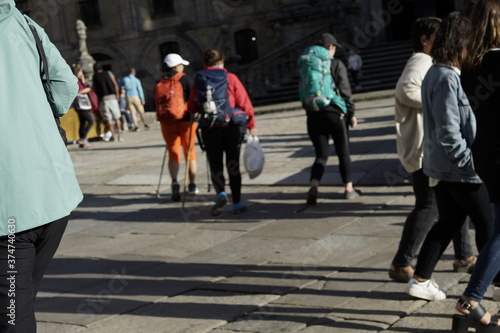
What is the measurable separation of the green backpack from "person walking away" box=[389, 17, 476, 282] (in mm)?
2821

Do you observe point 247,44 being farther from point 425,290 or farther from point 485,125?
point 485,125

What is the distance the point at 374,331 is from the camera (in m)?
4.84

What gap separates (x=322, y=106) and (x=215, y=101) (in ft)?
3.65

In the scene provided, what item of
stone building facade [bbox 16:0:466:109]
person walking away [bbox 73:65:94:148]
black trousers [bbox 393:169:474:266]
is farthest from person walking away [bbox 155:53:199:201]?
stone building facade [bbox 16:0:466:109]

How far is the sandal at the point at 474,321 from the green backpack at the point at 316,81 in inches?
182

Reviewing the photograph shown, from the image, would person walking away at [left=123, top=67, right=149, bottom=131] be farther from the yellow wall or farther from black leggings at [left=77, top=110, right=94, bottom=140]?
black leggings at [left=77, top=110, right=94, bottom=140]

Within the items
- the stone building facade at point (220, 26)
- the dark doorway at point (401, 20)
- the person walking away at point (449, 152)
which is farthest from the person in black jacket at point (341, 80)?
the dark doorway at point (401, 20)

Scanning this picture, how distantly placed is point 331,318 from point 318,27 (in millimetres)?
27369

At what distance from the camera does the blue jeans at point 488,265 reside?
4.41m

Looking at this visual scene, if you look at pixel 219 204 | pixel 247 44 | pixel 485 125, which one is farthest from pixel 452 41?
pixel 247 44

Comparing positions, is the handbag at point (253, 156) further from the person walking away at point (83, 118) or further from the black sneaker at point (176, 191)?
the person walking away at point (83, 118)

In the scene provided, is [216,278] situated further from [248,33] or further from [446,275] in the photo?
[248,33]

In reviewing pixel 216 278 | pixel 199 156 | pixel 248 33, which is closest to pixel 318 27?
pixel 248 33

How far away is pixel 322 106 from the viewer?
352 inches
